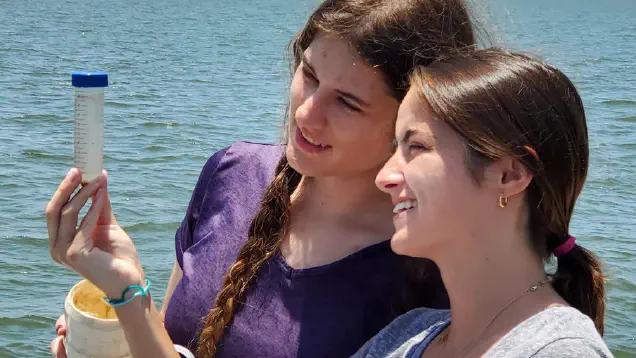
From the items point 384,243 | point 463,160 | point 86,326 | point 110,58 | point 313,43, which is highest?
point 313,43

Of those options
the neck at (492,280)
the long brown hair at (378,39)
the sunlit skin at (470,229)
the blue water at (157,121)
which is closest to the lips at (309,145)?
the long brown hair at (378,39)

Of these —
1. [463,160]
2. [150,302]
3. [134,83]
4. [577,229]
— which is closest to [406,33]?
[463,160]

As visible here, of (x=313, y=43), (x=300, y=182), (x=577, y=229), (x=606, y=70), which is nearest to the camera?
(x=313, y=43)

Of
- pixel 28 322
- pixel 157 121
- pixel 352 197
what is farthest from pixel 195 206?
pixel 157 121

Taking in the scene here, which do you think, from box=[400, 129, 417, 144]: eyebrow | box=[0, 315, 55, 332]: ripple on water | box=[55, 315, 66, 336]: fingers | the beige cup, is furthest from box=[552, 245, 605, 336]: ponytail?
box=[0, 315, 55, 332]: ripple on water

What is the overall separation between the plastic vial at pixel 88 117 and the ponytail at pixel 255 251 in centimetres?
52

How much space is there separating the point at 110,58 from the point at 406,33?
14184mm

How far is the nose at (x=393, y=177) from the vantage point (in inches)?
95.8

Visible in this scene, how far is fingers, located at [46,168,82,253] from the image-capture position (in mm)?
2551

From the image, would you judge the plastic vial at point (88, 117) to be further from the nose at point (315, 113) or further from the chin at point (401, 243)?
the chin at point (401, 243)

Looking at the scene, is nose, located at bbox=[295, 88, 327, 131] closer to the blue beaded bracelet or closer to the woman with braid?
the woman with braid

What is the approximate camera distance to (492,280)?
2367 millimetres

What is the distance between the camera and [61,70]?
14633mm

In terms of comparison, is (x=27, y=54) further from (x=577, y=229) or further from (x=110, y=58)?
(x=577, y=229)
